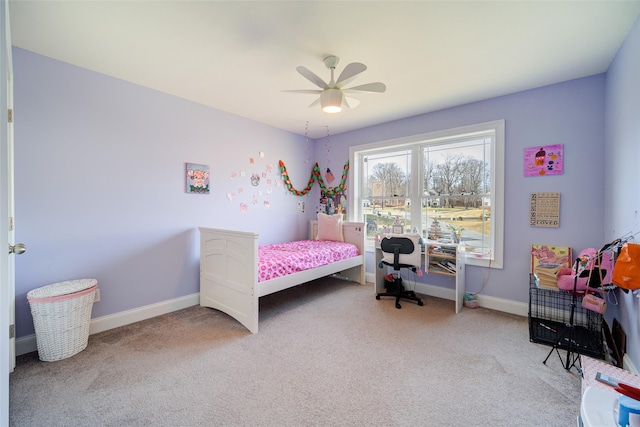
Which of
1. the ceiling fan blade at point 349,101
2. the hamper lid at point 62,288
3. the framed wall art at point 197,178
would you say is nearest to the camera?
the hamper lid at point 62,288

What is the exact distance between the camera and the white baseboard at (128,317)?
85.8 inches

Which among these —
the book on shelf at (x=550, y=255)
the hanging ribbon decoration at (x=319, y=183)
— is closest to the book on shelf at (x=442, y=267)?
the book on shelf at (x=550, y=255)

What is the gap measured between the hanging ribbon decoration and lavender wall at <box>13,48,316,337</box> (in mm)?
826

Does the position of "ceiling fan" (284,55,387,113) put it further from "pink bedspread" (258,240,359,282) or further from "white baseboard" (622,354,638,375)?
"white baseboard" (622,354,638,375)

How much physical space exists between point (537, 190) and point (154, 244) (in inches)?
161

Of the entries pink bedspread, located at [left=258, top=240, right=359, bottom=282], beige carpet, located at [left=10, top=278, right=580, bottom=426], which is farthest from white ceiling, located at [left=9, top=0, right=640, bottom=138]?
beige carpet, located at [left=10, top=278, right=580, bottom=426]

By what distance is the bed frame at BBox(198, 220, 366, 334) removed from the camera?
255 cm

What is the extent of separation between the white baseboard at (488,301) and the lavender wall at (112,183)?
2722 millimetres

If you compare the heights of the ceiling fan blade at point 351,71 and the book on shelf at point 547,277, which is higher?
the ceiling fan blade at point 351,71

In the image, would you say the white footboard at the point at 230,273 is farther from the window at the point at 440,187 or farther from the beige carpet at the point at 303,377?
the window at the point at 440,187

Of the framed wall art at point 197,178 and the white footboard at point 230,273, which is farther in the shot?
the framed wall art at point 197,178

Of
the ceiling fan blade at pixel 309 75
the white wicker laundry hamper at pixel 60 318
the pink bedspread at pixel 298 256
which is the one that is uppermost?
the ceiling fan blade at pixel 309 75

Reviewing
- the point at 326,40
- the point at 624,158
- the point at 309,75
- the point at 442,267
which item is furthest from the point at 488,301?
the point at 326,40

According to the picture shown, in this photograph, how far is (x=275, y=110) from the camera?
3.51m
